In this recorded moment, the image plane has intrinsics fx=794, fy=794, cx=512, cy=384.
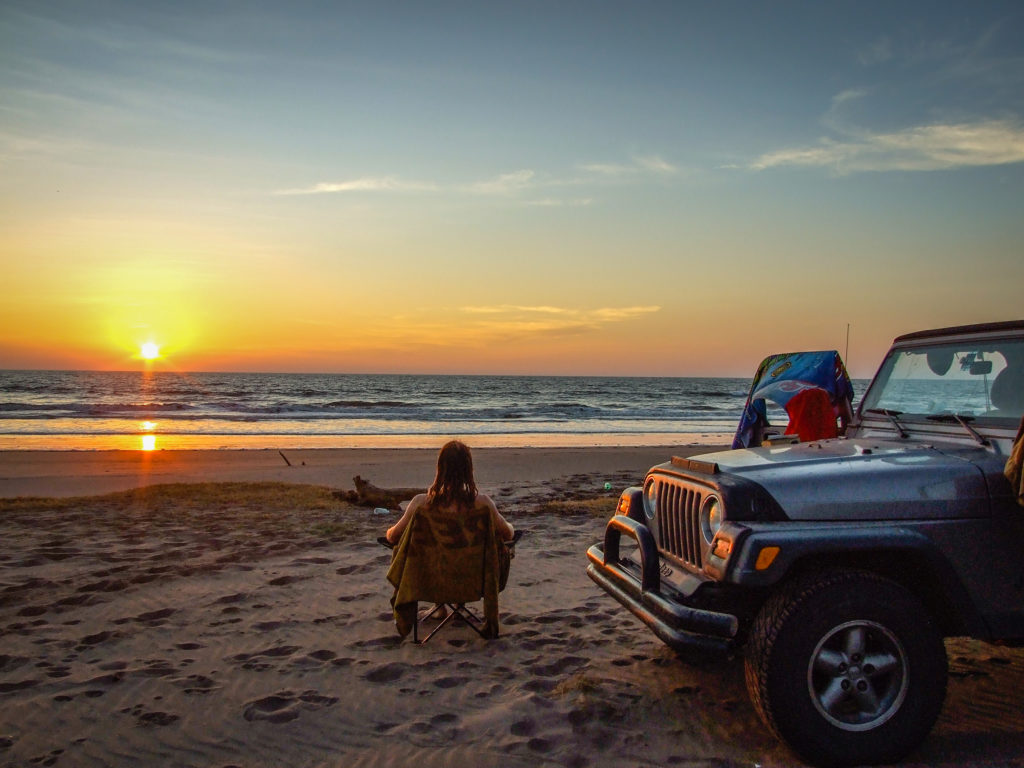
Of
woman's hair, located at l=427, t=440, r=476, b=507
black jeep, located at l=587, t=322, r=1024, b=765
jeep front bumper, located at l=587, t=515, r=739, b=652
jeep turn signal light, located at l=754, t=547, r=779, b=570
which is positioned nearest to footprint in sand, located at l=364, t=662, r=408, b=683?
woman's hair, located at l=427, t=440, r=476, b=507

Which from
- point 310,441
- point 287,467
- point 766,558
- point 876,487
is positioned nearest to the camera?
point 766,558

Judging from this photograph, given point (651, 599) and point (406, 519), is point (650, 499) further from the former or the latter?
point (406, 519)

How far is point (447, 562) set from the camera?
5262mm

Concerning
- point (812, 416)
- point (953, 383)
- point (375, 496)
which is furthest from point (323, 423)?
point (953, 383)

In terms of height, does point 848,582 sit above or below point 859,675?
above

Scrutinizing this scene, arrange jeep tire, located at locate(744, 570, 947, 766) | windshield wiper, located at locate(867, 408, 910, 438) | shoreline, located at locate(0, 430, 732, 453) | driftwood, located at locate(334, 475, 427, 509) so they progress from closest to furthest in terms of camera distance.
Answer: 1. jeep tire, located at locate(744, 570, 947, 766)
2. windshield wiper, located at locate(867, 408, 910, 438)
3. driftwood, located at locate(334, 475, 427, 509)
4. shoreline, located at locate(0, 430, 732, 453)

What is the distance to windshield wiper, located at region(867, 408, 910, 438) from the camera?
189 inches

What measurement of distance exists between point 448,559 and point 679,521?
1.71 m

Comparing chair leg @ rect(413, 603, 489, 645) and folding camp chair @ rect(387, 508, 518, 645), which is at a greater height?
folding camp chair @ rect(387, 508, 518, 645)

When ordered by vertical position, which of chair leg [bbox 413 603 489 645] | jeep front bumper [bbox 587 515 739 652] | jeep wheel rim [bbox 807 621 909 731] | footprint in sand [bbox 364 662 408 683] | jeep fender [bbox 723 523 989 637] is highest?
jeep fender [bbox 723 523 989 637]

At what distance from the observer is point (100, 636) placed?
209 inches

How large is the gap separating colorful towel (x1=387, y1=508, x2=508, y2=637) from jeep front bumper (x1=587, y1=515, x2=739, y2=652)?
74cm

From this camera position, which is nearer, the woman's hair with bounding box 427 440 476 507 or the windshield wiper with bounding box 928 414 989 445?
the windshield wiper with bounding box 928 414 989 445

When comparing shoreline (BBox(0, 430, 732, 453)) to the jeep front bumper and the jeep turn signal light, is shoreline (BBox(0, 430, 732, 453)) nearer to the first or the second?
the jeep front bumper
